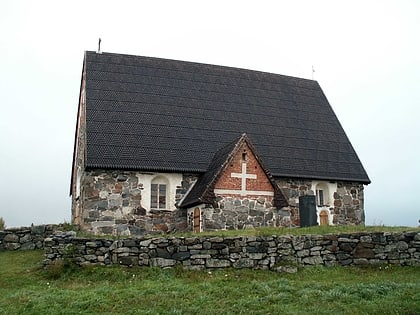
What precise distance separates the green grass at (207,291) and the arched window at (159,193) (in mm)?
6509

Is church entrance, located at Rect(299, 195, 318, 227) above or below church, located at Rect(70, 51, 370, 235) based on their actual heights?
below

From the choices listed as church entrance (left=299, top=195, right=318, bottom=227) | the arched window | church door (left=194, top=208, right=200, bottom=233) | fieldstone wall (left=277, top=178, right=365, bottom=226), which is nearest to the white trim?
church door (left=194, top=208, right=200, bottom=233)

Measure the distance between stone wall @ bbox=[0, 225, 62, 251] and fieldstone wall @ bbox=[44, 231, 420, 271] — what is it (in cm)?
402

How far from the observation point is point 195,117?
22.1 meters

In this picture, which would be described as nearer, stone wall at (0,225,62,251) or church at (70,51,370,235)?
stone wall at (0,225,62,251)

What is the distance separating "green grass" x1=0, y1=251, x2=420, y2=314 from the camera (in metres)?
9.34

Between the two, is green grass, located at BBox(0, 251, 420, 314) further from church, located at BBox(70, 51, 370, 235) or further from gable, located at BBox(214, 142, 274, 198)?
gable, located at BBox(214, 142, 274, 198)

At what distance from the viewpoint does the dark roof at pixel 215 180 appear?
17.5 meters

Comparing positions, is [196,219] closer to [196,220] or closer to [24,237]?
[196,220]

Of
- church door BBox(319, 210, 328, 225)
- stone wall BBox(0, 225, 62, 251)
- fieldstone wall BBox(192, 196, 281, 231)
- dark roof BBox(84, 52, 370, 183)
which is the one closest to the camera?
stone wall BBox(0, 225, 62, 251)

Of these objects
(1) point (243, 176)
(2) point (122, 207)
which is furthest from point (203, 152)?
(2) point (122, 207)

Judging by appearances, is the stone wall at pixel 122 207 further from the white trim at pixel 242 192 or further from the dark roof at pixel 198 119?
the white trim at pixel 242 192

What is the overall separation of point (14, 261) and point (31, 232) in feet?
6.86

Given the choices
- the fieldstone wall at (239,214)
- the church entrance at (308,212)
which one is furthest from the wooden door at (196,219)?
the church entrance at (308,212)
